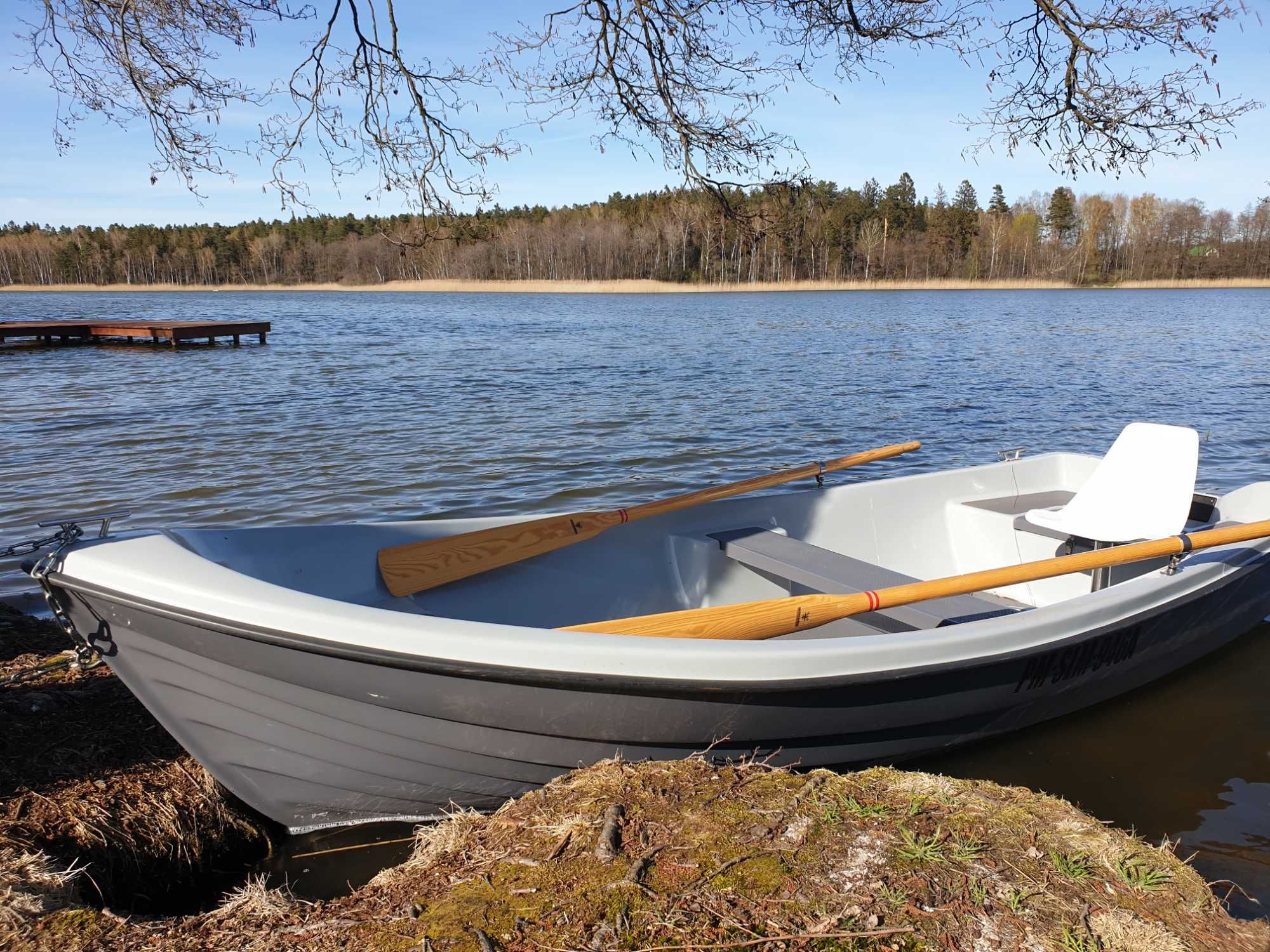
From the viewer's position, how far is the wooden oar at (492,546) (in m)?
4.05

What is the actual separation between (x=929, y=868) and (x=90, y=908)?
2344 mm

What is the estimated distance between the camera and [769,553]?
15.6ft

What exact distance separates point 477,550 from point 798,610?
1.71 metres

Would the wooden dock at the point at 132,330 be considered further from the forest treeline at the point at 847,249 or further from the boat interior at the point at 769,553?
the forest treeline at the point at 847,249

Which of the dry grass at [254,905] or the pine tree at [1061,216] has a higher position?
the pine tree at [1061,216]

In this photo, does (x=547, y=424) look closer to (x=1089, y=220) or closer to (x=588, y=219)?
(x=588, y=219)

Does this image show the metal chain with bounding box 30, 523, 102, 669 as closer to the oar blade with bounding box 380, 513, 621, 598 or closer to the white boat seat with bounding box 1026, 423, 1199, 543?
the oar blade with bounding box 380, 513, 621, 598

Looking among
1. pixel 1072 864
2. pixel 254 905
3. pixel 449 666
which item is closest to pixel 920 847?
pixel 1072 864

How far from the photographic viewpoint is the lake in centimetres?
430

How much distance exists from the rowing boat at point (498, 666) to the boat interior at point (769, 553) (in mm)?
19

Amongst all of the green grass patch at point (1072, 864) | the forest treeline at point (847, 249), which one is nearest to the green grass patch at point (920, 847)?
the green grass patch at point (1072, 864)

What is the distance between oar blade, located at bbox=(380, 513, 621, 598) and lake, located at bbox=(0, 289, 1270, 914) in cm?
204

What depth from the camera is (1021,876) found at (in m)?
2.41

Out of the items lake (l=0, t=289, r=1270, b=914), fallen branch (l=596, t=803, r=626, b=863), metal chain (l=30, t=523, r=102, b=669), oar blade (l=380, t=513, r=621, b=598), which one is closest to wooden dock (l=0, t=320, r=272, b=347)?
lake (l=0, t=289, r=1270, b=914)
